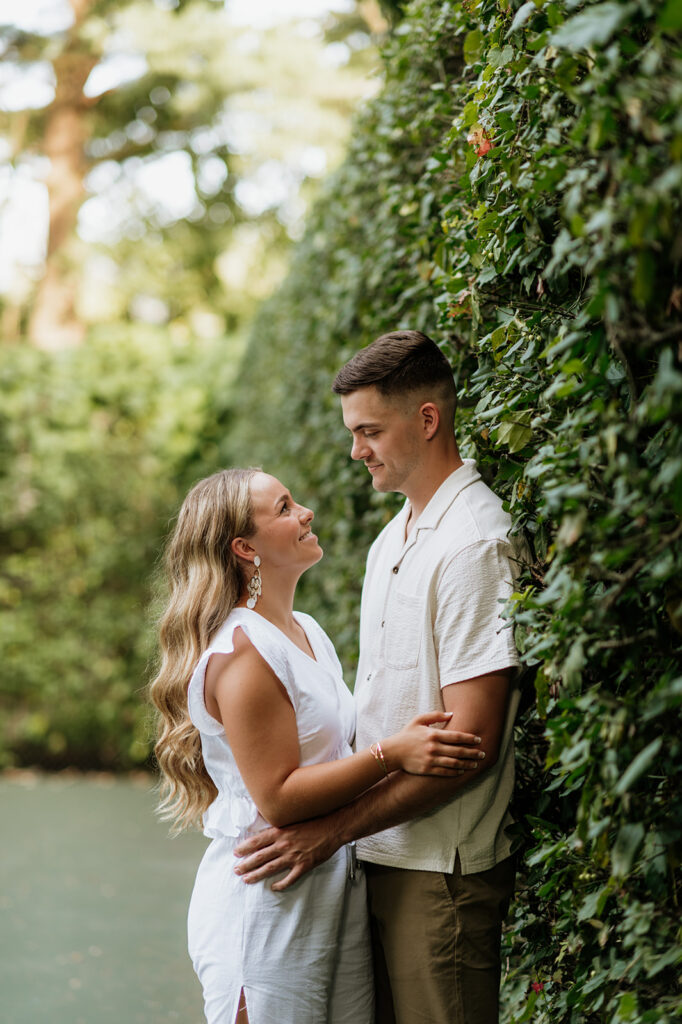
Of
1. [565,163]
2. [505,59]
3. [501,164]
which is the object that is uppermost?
[505,59]

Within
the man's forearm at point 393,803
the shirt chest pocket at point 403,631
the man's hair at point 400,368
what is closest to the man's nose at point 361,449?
the man's hair at point 400,368

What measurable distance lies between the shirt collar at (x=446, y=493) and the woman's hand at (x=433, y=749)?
0.45 meters

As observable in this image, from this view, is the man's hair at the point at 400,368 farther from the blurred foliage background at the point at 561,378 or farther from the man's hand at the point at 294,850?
the man's hand at the point at 294,850

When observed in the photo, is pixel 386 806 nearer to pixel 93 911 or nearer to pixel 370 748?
pixel 370 748

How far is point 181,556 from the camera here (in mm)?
2537

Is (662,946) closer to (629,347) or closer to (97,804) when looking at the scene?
(629,347)

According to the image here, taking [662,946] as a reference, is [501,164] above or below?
above

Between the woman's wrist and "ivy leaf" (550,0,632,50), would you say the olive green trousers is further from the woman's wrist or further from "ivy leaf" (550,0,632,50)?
"ivy leaf" (550,0,632,50)

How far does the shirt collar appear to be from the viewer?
7.55 ft

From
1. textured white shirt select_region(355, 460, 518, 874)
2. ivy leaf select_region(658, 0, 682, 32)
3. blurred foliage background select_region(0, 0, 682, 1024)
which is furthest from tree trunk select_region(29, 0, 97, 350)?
ivy leaf select_region(658, 0, 682, 32)

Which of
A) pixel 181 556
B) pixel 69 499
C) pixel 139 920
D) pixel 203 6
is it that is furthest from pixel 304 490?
pixel 203 6

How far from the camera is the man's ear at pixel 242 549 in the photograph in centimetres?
248

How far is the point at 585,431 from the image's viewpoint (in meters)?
1.71

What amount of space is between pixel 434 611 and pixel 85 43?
48.0 ft
